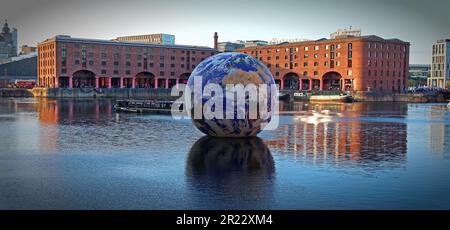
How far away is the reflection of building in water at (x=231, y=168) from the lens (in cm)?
1215

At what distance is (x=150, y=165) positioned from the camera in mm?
15781

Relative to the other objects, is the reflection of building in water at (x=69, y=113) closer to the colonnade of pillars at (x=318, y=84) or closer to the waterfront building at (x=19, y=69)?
the colonnade of pillars at (x=318, y=84)

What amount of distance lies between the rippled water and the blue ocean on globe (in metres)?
0.84

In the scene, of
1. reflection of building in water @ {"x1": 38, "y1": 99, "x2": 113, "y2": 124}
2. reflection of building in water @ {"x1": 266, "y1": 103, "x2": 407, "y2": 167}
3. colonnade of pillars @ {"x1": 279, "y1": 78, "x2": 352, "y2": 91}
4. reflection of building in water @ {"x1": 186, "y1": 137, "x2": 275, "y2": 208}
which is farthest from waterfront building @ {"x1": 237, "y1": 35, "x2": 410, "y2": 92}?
reflection of building in water @ {"x1": 186, "y1": 137, "x2": 275, "y2": 208}

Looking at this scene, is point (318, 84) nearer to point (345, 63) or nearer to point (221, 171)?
point (345, 63)

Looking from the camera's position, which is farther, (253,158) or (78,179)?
(253,158)

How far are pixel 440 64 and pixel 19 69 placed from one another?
476ft

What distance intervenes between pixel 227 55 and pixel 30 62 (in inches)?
5883

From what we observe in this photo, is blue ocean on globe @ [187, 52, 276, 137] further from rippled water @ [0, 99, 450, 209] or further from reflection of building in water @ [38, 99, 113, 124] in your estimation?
reflection of building in water @ [38, 99, 113, 124]

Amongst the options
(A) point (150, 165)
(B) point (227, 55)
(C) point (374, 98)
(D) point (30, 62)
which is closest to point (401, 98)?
(C) point (374, 98)

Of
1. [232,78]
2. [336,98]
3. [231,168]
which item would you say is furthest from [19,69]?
[231,168]
